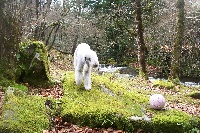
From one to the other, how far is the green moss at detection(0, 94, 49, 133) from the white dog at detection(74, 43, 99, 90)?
158 cm

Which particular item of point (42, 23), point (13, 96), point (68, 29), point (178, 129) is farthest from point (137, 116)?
point (68, 29)

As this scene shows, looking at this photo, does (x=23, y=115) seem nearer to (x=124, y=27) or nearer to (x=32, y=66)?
(x=32, y=66)

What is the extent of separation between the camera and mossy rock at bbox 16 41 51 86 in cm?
887

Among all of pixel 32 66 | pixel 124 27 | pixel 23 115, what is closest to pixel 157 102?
pixel 23 115

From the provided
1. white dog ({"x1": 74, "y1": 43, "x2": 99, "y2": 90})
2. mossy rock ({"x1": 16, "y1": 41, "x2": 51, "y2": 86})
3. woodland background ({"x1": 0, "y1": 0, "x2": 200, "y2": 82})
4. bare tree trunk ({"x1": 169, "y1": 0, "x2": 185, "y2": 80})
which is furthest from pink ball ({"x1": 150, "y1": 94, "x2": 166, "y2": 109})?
bare tree trunk ({"x1": 169, "y1": 0, "x2": 185, "y2": 80})

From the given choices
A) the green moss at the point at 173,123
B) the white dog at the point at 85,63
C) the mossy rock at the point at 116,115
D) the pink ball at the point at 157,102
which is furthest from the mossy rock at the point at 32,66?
the green moss at the point at 173,123

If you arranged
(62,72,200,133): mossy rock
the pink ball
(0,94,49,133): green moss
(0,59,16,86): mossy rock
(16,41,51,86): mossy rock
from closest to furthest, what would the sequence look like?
1. (0,94,49,133): green moss
2. (62,72,200,133): mossy rock
3. the pink ball
4. (0,59,16,86): mossy rock
5. (16,41,51,86): mossy rock

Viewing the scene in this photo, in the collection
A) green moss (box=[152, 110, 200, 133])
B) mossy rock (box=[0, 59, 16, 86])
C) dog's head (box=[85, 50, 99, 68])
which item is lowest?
green moss (box=[152, 110, 200, 133])

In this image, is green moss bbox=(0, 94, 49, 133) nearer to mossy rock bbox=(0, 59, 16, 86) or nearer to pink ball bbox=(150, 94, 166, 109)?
mossy rock bbox=(0, 59, 16, 86)

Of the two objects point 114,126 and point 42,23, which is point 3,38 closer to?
point 114,126

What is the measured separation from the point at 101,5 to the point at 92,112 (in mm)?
24938

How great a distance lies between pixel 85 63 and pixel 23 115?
2.53m

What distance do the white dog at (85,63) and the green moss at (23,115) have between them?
1.58 m

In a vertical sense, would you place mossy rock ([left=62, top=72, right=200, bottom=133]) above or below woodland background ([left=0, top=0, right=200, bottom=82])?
below
